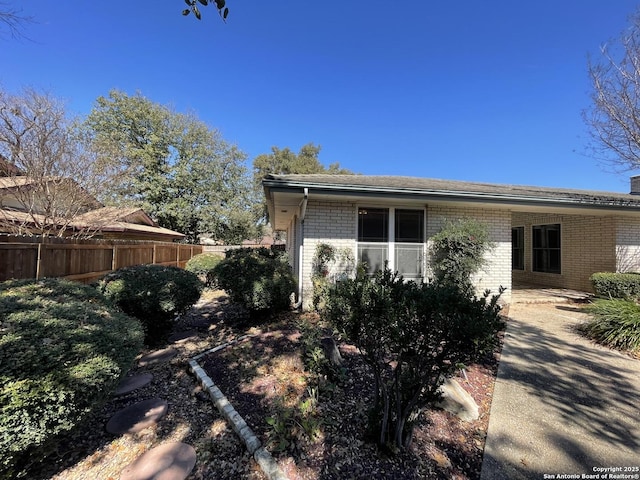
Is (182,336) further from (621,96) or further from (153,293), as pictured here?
(621,96)

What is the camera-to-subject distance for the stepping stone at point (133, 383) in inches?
130

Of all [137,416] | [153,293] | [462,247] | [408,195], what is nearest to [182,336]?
[153,293]

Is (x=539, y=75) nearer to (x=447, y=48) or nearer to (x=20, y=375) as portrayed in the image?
(x=447, y=48)

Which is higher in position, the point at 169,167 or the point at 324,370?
the point at 169,167

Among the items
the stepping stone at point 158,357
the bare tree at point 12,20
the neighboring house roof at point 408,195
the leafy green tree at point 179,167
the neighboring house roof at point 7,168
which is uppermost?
the leafy green tree at point 179,167

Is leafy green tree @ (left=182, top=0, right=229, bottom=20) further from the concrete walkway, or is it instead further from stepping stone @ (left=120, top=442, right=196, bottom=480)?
the concrete walkway

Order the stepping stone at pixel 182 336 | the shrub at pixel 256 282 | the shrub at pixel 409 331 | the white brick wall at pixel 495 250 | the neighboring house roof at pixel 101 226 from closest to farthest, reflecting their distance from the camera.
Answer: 1. the shrub at pixel 409 331
2. the stepping stone at pixel 182 336
3. the shrub at pixel 256 282
4. the white brick wall at pixel 495 250
5. the neighboring house roof at pixel 101 226

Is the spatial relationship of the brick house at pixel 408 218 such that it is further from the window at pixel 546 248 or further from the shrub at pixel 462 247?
the window at pixel 546 248

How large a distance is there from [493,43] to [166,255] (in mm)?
13983

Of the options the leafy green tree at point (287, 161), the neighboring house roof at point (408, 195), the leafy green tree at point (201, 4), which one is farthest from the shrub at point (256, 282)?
the leafy green tree at point (287, 161)

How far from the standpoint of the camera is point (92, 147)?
1010 centimetres

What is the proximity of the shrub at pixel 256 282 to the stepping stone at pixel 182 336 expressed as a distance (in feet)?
3.16

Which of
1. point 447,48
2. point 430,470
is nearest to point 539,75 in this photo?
point 447,48

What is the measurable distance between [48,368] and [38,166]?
9.94m
